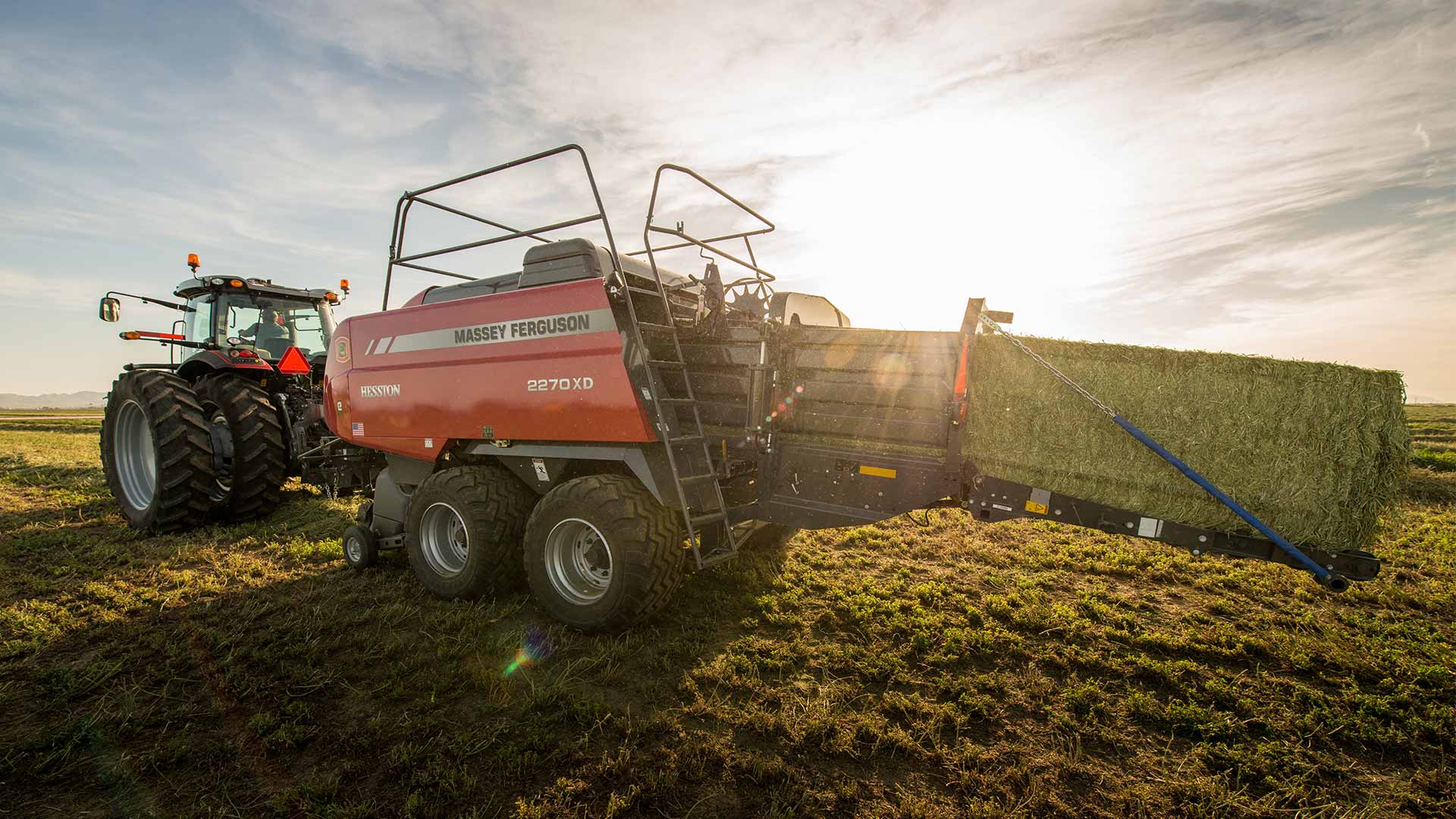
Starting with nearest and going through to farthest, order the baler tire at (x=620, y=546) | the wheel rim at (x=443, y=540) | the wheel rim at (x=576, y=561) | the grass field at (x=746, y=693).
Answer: the grass field at (x=746, y=693)
the baler tire at (x=620, y=546)
the wheel rim at (x=576, y=561)
the wheel rim at (x=443, y=540)

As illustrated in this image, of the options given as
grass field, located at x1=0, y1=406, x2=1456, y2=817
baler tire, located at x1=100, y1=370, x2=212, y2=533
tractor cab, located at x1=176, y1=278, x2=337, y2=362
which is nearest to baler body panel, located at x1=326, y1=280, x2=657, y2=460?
grass field, located at x1=0, y1=406, x2=1456, y2=817

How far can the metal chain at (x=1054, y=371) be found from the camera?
3.85m

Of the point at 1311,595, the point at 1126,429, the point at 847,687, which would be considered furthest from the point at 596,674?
the point at 1311,595

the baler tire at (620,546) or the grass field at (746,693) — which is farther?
the baler tire at (620,546)

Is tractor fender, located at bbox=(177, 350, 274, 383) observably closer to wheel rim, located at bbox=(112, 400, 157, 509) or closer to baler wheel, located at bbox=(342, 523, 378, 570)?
wheel rim, located at bbox=(112, 400, 157, 509)

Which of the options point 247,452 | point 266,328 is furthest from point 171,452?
point 266,328

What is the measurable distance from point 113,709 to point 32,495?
26.9 feet

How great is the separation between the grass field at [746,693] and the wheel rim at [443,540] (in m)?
0.29

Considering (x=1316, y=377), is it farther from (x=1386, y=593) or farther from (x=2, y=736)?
(x=2, y=736)

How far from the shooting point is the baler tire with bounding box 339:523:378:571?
555 centimetres

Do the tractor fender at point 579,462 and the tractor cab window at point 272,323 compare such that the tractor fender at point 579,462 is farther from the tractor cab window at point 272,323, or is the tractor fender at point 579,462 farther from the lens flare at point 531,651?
the tractor cab window at point 272,323

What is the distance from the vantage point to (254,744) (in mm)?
3033

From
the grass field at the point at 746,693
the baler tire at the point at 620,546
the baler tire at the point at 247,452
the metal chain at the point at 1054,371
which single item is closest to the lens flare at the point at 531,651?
the grass field at the point at 746,693

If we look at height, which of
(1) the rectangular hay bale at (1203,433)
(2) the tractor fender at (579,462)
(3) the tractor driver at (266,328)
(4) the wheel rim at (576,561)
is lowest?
(4) the wheel rim at (576,561)
